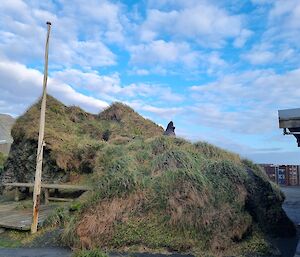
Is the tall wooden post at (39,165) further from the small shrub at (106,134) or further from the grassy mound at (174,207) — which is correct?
the small shrub at (106,134)

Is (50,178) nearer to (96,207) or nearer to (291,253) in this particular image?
(96,207)

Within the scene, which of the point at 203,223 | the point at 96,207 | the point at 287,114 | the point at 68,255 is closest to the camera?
the point at 287,114

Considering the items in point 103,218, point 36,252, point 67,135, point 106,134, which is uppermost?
→ point 106,134

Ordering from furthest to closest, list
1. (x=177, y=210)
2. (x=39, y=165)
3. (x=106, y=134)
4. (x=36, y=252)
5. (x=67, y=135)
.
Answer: (x=106, y=134)
(x=67, y=135)
(x=39, y=165)
(x=177, y=210)
(x=36, y=252)

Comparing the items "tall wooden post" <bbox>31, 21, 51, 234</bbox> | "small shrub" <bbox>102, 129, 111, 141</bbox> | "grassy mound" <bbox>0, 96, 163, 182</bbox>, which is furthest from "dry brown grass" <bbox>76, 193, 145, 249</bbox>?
"small shrub" <bbox>102, 129, 111, 141</bbox>

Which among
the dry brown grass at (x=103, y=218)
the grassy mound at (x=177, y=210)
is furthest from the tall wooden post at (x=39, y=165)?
the dry brown grass at (x=103, y=218)

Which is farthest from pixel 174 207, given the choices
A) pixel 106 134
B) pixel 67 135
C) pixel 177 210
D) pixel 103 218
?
pixel 106 134

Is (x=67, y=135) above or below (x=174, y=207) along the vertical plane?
above

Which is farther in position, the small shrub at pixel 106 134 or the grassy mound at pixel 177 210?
the small shrub at pixel 106 134

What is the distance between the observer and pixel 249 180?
995 centimetres

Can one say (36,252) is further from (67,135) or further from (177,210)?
(67,135)

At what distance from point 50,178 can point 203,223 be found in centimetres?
814

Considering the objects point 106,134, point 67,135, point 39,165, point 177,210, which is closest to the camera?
point 177,210

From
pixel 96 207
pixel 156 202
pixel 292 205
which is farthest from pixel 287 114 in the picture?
pixel 292 205
